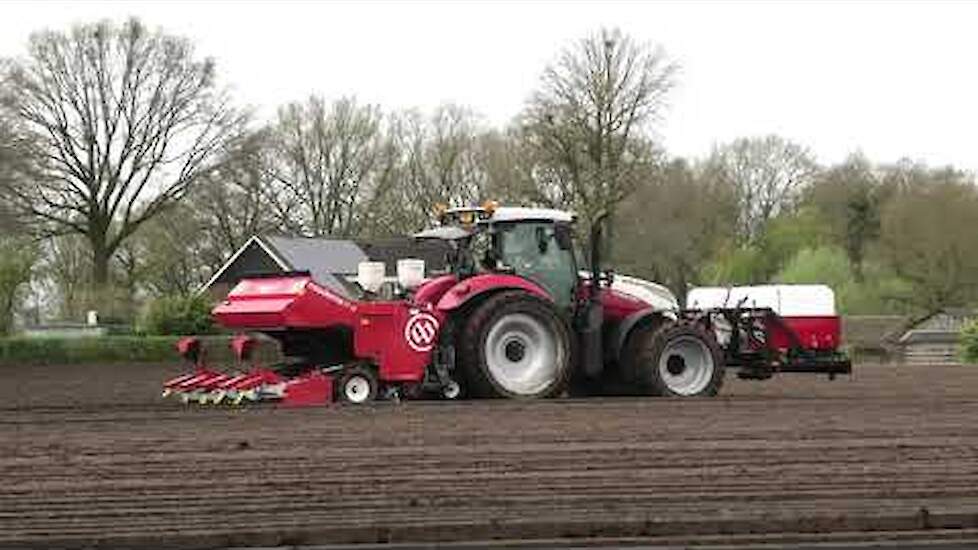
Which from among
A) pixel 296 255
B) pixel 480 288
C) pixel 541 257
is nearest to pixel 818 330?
pixel 541 257

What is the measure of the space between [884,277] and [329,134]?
25.6 metres

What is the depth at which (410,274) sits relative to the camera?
17.1 meters

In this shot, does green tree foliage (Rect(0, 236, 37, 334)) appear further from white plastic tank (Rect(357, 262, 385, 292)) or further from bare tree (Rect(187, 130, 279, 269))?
white plastic tank (Rect(357, 262, 385, 292))

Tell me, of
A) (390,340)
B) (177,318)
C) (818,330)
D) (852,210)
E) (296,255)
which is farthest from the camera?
(852,210)

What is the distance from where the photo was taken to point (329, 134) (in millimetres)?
63562

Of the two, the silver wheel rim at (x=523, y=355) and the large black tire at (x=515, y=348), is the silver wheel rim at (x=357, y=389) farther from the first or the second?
the silver wheel rim at (x=523, y=355)

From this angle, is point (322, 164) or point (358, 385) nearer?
point (358, 385)

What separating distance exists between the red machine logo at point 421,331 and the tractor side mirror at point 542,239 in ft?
6.46

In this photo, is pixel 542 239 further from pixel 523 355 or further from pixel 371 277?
pixel 371 277

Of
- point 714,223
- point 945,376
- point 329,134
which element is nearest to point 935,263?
point 714,223

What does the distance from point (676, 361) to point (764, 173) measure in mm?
52754

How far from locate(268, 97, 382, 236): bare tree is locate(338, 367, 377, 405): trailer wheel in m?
44.8

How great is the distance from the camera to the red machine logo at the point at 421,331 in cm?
1625

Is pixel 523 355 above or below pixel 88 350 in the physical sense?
below
